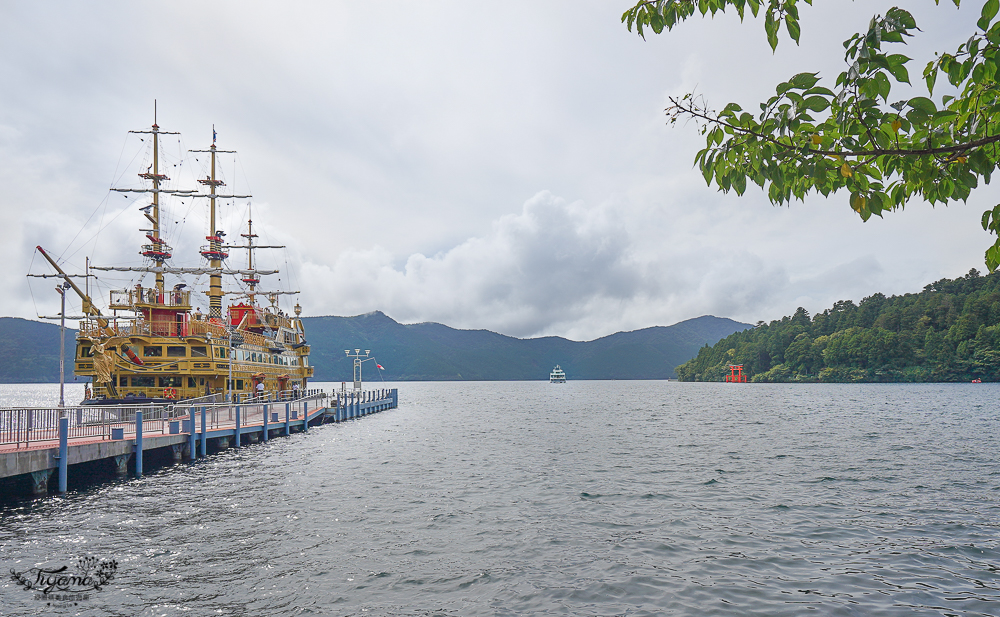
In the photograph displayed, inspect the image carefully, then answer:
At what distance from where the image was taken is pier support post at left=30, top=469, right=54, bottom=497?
20.7 m

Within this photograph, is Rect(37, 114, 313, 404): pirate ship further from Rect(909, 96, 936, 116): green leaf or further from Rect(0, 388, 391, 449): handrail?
Rect(909, 96, 936, 116): green leaf

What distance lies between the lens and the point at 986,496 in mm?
19328

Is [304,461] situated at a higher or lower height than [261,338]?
lower

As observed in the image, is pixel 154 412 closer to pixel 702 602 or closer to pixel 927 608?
pixel 702 602

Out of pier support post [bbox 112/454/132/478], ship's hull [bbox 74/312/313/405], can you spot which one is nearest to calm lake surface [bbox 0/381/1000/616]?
pier support post [bbox 112/454/132/478]

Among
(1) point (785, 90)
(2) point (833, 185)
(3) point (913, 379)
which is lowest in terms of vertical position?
(3) point (913, 379)

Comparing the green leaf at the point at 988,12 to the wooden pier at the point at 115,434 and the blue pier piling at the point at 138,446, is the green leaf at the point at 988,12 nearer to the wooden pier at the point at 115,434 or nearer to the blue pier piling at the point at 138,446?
the wooden pier at the point at 115,434

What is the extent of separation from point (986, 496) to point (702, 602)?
50.6ft

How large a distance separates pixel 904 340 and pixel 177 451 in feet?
578

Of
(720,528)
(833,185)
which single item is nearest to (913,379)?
(720,528)

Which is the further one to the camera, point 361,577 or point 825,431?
point 825,431

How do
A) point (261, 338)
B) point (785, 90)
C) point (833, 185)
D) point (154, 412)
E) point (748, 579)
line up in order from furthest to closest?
point (261, 338) < point (154, 412) < point (748, 579) < point (833, 185) < point (785, 90)
